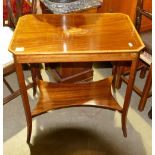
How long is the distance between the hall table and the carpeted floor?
9 centimetres

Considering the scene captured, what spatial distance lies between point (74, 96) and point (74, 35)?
56 centimetres

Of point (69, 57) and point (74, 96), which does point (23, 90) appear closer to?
point (69, 57)

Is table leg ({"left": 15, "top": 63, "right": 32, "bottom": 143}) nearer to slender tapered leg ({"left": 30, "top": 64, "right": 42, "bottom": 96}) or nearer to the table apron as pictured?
the table apron

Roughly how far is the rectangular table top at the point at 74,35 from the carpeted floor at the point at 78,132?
72 centimetres

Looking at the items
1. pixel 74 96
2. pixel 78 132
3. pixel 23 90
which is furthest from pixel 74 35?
pixel 78 132

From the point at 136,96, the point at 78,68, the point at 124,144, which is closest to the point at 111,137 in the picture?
the point at 124,144

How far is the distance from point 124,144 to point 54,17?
96 cm

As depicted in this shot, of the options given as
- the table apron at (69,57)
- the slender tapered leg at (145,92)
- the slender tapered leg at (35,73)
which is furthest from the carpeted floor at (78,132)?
the table apron at (69,57)

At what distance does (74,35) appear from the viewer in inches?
51.1

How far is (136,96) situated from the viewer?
1.98m

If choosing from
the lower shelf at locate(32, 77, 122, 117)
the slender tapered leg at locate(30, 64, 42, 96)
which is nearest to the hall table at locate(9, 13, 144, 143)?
the lower shelf at locate(32, 77, 122, 117)

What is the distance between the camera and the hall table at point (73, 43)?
1.17 m

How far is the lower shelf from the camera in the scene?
1.64 m

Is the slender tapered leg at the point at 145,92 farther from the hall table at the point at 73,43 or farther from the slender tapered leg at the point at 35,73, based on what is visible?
the slender tapered leg at the point at 35,73
